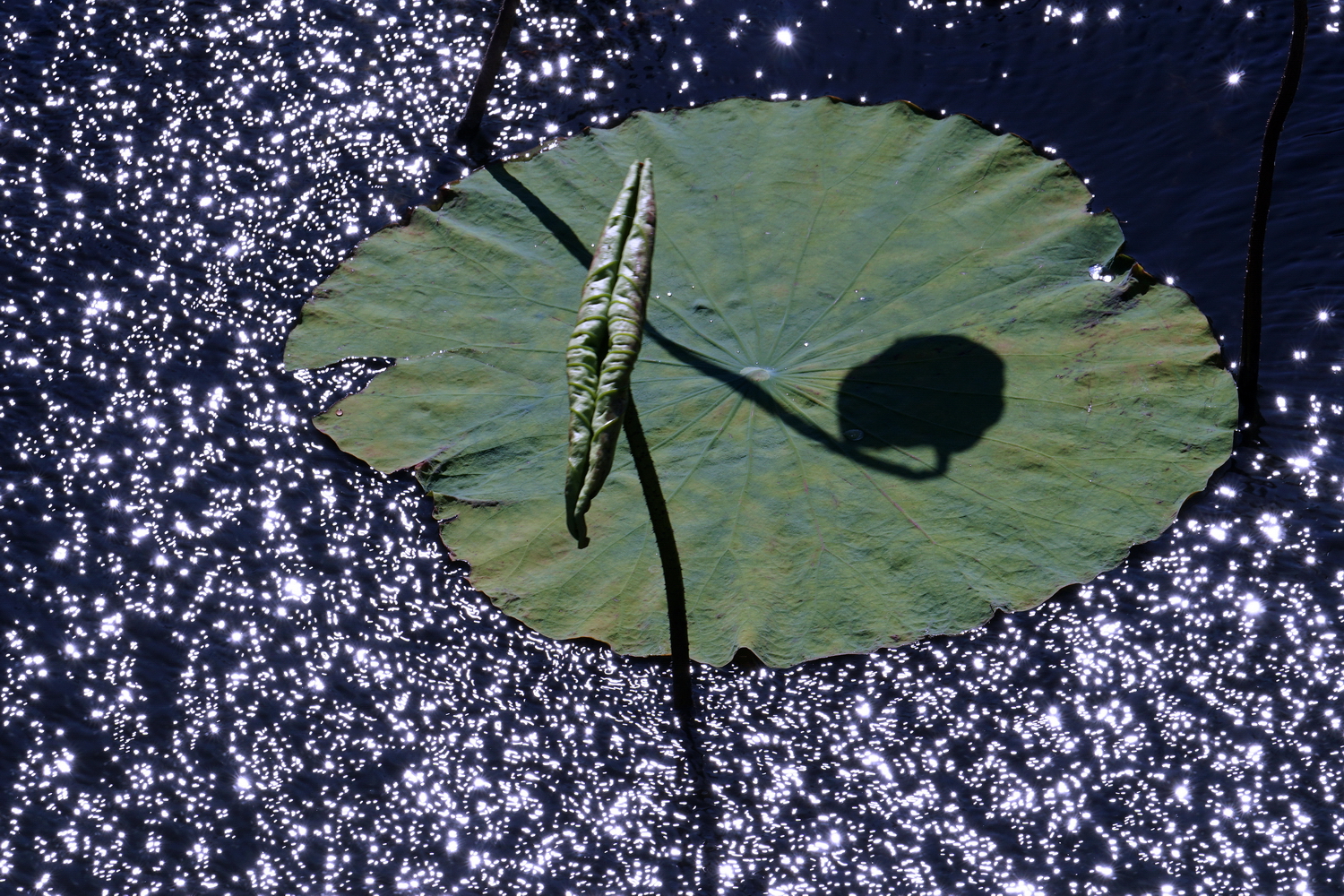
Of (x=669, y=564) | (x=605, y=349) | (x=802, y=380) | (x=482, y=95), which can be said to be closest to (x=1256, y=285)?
(x=802, y=380)

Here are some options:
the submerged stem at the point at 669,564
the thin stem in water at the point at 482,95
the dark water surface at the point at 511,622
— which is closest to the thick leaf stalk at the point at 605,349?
the submerged stem at the point at 669,564

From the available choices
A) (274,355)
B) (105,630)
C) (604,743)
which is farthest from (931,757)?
(274,355)

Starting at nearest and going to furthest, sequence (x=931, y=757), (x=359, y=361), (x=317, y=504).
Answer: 1. (x=931, y=757)
2. (x=317, y=504)
3. (x=359, y=361)

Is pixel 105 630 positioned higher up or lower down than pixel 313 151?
lower down

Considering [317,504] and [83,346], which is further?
[83,346]

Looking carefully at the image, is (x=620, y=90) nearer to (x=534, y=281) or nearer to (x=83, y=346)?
(x=534, y=281)

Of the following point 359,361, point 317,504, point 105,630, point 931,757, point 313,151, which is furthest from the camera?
point 313,151

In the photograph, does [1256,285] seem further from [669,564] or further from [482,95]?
[482,95]
